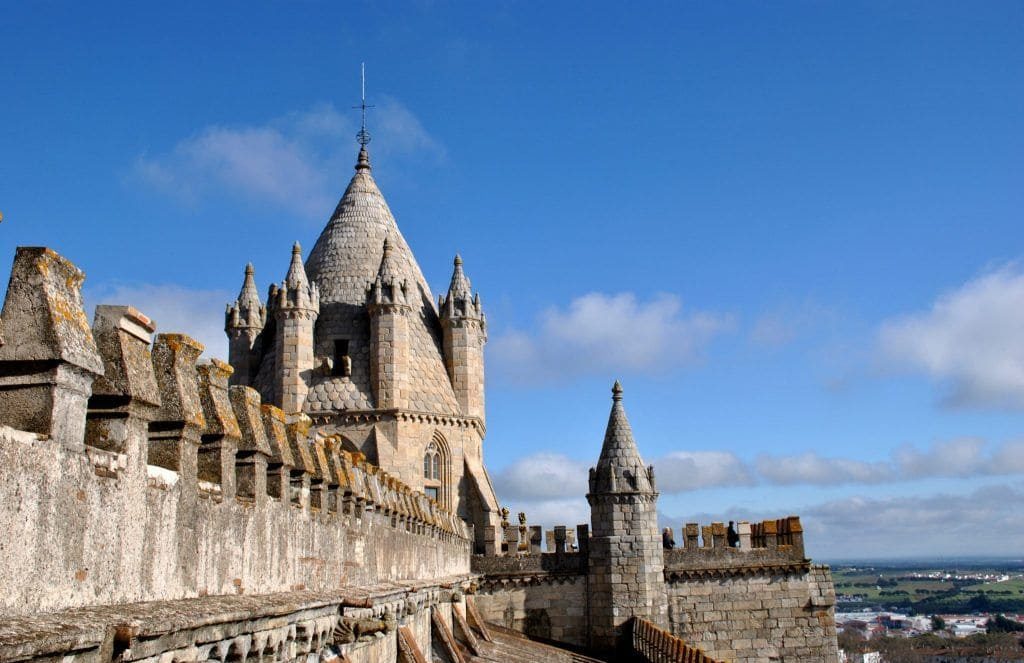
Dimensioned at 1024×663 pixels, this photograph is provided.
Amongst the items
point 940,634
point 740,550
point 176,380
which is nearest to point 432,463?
point 740,550

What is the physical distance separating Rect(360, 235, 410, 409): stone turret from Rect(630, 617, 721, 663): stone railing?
946 centimetres

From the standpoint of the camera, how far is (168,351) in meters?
6.20

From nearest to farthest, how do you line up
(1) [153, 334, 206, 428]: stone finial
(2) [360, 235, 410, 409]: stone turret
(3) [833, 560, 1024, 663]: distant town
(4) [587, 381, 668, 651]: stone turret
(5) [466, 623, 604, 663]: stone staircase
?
→ (1) [153, 334, 206, 428]: stone finial → (5) [466, 623, 604, 663]: stone staircase → (4) [587, 381, 668, 651]: stone turret → (2) [360, 235, 410, 409]: stone turret → (3) [833, 560, 1024, 663]: distant town

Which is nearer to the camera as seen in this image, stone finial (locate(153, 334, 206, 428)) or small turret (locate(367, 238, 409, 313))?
stone finial (locate(153, 334, 206, 428))

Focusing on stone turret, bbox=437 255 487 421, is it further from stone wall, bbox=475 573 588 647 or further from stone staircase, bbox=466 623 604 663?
stone staircase, bbox=466 623 604 663

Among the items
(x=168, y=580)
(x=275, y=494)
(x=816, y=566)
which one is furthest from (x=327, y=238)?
(x=168, y=580)

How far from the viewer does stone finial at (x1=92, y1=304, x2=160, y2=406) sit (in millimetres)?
5316

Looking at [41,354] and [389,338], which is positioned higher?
[389,338]

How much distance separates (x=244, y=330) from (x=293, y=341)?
2.80m

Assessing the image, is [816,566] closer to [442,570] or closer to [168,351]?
[442,570]

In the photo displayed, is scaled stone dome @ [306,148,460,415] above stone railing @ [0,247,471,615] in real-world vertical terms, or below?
above

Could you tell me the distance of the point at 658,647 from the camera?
82.6 feet

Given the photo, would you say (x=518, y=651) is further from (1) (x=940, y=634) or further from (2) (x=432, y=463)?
(1) (x=940, y=634)

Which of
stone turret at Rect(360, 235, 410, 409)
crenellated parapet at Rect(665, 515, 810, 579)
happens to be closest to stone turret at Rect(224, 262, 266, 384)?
stone turret at Rect(360, 235, 410, 409)
